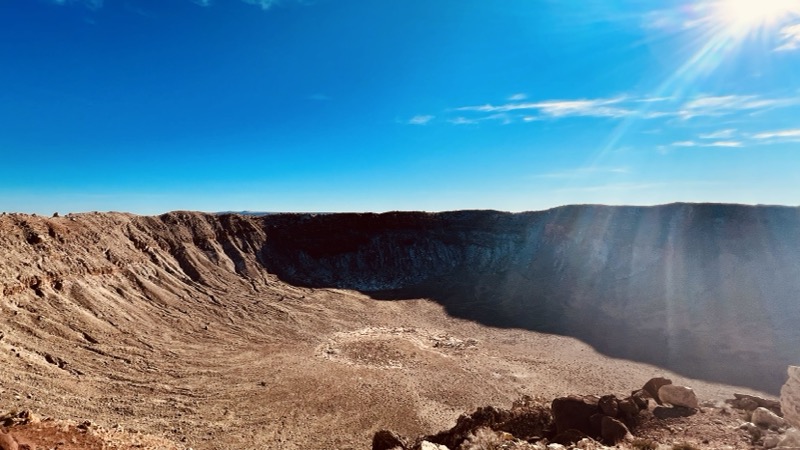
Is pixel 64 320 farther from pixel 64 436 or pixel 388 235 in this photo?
pixel 388 235

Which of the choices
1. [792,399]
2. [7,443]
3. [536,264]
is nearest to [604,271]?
[536,264]

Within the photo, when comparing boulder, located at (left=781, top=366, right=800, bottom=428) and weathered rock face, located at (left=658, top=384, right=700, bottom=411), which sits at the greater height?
boulder, located at (left=781, top=366, right=800, bottom=428)

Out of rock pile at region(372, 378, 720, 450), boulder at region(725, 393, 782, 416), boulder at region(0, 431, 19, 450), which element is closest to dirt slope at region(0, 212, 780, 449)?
rock pile at region(372, 378, 720, 450)

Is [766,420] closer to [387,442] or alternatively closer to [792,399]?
[792,399]

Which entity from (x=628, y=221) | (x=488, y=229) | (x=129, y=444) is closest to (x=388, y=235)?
(x=488, y=229)

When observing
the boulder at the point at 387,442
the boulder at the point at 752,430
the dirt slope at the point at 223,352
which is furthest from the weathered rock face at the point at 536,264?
the boulder at the point at 387,442

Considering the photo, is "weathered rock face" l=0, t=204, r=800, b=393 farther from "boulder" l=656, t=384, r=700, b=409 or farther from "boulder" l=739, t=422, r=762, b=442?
"boulder" l=739, t=422, r=762, b=442
